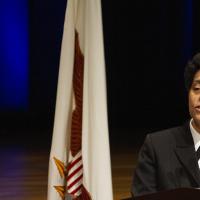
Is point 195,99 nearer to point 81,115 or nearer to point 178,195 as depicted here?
point 81,115

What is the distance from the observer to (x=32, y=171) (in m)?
7.07

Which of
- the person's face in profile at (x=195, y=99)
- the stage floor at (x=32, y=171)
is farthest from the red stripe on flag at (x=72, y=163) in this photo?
the stage floor at (x=32, y=171)

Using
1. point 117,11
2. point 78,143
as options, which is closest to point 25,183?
point 78,143

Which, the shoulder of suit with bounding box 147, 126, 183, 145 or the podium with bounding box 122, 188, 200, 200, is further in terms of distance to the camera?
the shoulder of suit with bounding box 147, 126, 183, 145

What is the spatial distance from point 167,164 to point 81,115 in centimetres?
46

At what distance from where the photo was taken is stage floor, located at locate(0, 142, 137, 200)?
A: 592 centimetres

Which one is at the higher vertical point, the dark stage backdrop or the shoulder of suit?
the dark stage backdrop

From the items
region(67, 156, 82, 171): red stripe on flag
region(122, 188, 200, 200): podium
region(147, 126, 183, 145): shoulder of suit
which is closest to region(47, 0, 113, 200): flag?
region(67, 156, 82, 171): red stripe on flag

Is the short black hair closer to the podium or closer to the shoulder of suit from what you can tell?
the shoulder of suit

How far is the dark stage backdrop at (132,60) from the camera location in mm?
11867

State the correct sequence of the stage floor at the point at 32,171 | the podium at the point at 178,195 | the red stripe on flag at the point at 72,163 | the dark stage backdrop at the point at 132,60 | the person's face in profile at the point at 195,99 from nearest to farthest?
the podium at the point at 178,195 < the person's face in profile at the point at 195,99 < the red stripe on flag at the point at 72,163 < the stage floor at the point at 32,171 < the dark stage backdrop at the point at 132,60

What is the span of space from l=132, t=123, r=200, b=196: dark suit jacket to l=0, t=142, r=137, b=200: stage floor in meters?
3.38

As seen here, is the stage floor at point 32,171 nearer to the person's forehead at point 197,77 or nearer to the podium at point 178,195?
the person's forehead at point 197,77

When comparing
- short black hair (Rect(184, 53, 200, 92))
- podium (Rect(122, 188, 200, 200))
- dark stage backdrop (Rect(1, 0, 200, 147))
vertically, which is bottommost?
podium (Rect(122, 188, 200, 200))
